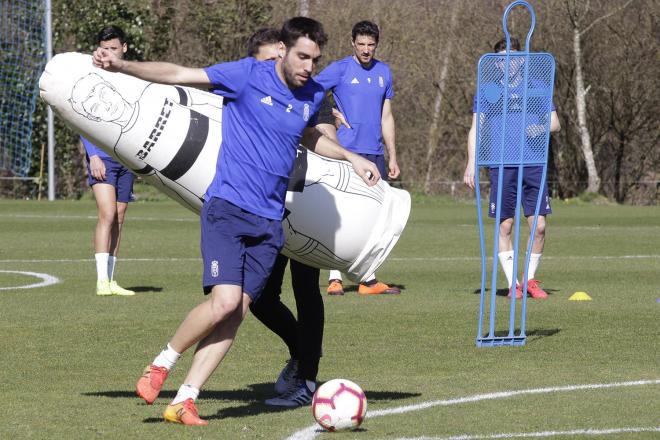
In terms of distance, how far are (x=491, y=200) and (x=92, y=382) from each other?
5.72 m

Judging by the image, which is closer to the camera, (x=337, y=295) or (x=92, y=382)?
(x=92, y=382)

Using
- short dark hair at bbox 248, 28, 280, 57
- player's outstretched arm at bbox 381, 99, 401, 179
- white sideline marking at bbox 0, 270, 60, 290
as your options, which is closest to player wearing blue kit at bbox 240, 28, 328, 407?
short dark hair at bbox 248, 28, 280, 57

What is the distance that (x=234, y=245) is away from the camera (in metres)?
6.33

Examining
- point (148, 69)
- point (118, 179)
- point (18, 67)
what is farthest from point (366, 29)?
point (18, 67)

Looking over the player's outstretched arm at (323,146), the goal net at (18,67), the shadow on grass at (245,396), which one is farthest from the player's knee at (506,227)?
the goal net at (18,67)

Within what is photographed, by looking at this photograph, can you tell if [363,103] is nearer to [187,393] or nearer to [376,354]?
[376,354]

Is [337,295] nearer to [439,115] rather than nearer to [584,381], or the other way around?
[584,381]

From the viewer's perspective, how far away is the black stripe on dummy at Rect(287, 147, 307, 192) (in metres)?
6.96

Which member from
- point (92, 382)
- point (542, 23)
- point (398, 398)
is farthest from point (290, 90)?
point (542, 23)

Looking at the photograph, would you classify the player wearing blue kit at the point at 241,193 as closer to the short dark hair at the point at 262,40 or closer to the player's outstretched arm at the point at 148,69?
the player's outstretched arm at the point at 148,69

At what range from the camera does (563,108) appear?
34.0 metres

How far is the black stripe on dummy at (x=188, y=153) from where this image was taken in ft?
22.5

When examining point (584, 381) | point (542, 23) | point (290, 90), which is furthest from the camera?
point (542, 23)

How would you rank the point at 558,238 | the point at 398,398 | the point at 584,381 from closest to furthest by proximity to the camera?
the point at 398,398 → the point at 584,381 → the point at 558,238
